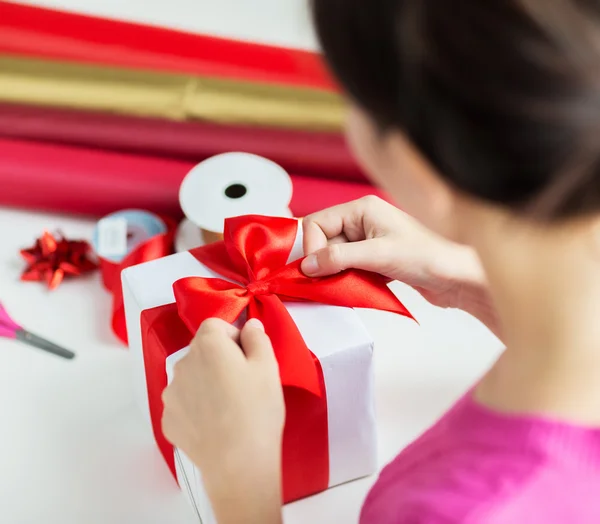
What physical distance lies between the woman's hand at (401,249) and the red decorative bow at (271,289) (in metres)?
0.02

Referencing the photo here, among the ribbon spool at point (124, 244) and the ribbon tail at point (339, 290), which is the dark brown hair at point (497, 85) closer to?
the ribbon tail at point (339, 290)

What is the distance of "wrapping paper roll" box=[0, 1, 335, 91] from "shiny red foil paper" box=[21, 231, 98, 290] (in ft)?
0.75

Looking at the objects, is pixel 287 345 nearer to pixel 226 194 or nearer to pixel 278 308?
pixel 278 308

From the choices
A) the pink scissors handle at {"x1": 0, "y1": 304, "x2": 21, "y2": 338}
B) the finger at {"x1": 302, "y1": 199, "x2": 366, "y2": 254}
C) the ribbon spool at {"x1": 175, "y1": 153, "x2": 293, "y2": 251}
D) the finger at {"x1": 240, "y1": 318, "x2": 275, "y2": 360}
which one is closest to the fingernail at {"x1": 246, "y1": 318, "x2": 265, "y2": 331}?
the finger at {"x1": 240, "y1": 318, "x2": 275, "y2": 360}

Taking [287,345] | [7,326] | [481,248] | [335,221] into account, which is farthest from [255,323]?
[7,326]

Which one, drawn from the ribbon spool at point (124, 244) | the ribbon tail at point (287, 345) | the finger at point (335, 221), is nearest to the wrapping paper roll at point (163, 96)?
the ribbon spool at point (124, 244)

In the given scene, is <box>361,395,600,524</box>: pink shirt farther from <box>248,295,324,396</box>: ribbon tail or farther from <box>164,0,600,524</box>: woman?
<box>248,295,324,396</box>: ribbon tail

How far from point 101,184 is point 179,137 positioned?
0.11 metres

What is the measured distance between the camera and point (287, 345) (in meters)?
0.62

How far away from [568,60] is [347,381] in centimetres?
39

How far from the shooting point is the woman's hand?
68 cm

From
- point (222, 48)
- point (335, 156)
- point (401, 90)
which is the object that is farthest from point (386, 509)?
point (222, 48)

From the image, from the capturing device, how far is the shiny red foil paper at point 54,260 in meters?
0.90

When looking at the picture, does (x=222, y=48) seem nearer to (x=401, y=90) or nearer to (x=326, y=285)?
(x=326, y=285)
